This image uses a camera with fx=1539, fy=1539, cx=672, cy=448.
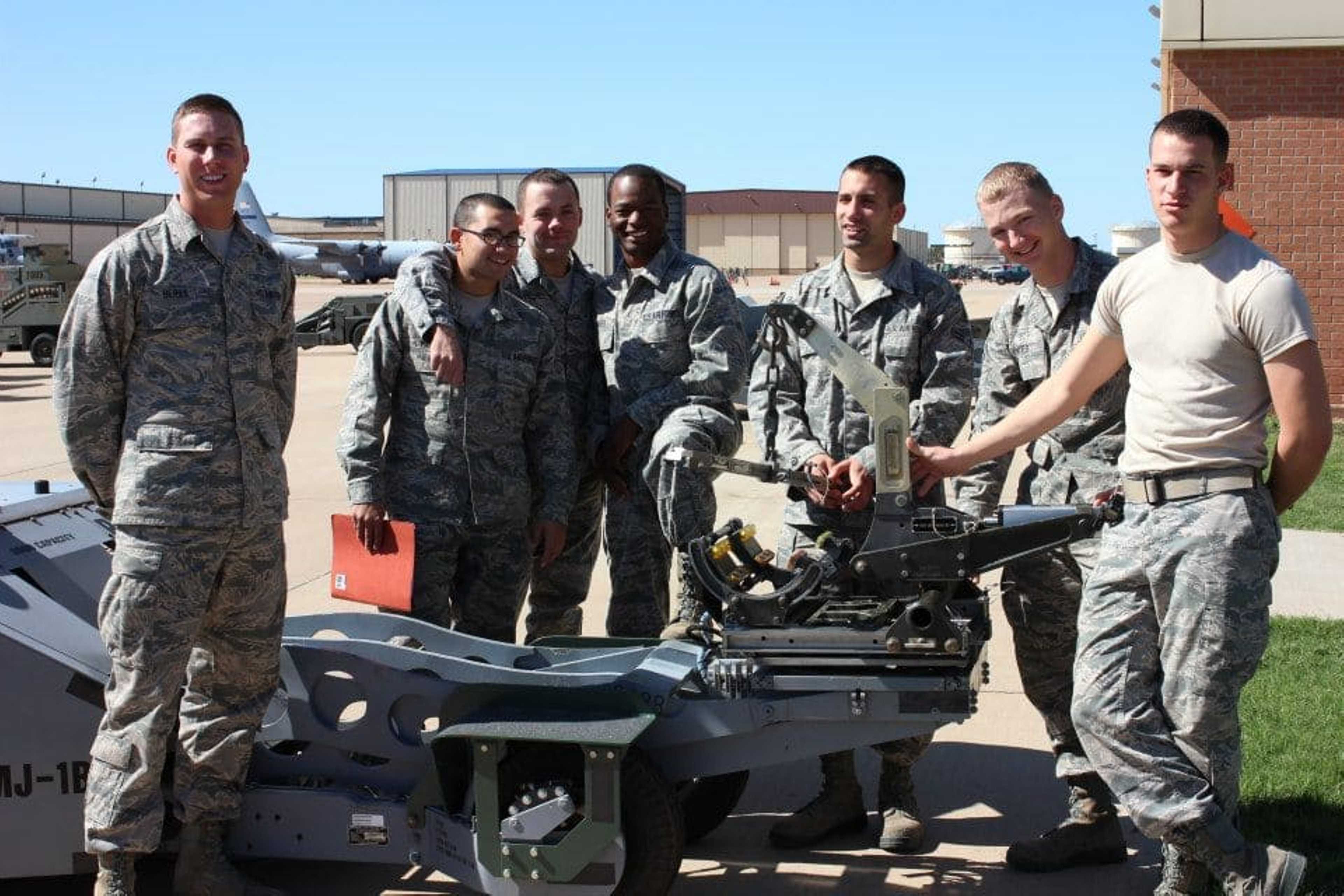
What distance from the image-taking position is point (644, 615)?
5574 millimetres

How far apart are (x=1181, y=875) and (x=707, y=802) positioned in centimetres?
151

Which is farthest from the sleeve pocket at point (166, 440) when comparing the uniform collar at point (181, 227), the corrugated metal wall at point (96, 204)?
the corrugated metal wall at point (96, 204)

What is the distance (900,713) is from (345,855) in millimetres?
1558

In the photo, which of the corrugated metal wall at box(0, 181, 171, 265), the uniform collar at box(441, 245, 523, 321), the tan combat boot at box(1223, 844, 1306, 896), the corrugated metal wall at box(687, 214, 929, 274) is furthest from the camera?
the corrugated metal wall at box(687, 214, 929, 274)

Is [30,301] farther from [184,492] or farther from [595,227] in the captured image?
[184,492]

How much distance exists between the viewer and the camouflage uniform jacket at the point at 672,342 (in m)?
5.29

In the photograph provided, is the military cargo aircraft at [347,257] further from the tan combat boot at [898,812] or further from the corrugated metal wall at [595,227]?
the tan combat boot at [898,812]

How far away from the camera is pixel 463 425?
510cm

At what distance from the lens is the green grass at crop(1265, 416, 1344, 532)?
9773 mm

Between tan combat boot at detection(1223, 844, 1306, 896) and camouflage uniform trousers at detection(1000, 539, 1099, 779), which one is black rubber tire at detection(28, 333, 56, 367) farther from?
tan combat boot at detection(1223, 844, 1306, 896)

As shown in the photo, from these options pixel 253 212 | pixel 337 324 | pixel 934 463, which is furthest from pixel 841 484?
pixel 253 212

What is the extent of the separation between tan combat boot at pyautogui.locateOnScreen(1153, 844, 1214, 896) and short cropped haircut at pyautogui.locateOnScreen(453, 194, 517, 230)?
9.07ft

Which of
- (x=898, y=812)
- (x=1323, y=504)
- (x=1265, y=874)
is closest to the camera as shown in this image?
(x=1265, y=874)

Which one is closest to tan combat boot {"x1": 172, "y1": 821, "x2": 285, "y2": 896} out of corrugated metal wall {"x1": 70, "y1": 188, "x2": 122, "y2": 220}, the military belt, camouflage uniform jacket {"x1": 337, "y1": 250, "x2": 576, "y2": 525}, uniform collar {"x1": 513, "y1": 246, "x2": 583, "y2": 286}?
camouflage uniform jacket {"x1": 337, "y1": 250, "x2": 576, "y2": 525}
